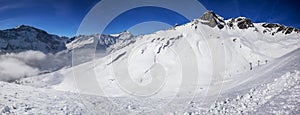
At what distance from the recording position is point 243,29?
573 feet

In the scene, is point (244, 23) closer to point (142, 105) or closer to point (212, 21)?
point (212, 21)

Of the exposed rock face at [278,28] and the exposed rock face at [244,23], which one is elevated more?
the exposed rock face at [244,23]

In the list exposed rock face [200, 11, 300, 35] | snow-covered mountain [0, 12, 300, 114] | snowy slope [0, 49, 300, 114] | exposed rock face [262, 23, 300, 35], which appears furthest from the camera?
exposed rock face [200, 11, 300, 35]

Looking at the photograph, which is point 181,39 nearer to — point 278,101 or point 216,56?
point 216,56

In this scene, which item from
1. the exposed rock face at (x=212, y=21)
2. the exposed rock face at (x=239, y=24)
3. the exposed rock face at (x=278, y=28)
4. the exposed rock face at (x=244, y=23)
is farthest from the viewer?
the exposed rock face at (x=244, y=23)

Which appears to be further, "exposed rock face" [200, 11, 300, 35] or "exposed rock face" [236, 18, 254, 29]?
"exposed rock face" [236, 18, 254, 29]

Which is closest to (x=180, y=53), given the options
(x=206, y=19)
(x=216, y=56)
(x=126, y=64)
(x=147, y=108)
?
(x=216, y=56)

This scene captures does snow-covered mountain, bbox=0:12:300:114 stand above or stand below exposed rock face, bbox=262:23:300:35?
below

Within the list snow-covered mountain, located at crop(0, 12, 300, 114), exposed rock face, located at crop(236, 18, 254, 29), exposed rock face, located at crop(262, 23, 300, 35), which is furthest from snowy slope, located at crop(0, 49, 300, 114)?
exposed rock face, located at crop(236, 18, 254, 29)

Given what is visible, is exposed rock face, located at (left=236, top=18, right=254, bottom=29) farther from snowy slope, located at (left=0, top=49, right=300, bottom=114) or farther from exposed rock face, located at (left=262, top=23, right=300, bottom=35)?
snowy slope, located at (left=0, top=49, right=300, bottom=114)

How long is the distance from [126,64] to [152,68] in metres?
21.6

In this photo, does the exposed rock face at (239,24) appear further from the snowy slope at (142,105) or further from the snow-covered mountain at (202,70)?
the snowy slope at (142,105)

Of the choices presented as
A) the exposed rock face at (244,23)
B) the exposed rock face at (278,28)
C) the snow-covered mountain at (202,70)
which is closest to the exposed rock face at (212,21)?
the snow-covered mountain at (202,70)

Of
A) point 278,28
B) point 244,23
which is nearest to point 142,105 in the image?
point 278,28
